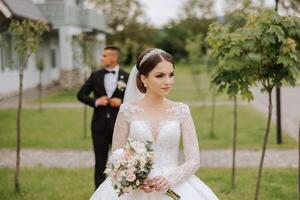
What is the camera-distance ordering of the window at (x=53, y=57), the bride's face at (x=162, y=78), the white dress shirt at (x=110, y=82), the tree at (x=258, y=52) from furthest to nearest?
the window at (x=53, y=57) < the white dress shirt at (x=110, y=82) < the tree at (x=258, y=52) < the bride's face at (x=162, y=78)

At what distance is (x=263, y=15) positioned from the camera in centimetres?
712

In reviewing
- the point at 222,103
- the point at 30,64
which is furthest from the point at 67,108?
the point at 30,64

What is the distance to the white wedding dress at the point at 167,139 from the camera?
4398 mm

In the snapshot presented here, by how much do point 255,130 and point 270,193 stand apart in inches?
310

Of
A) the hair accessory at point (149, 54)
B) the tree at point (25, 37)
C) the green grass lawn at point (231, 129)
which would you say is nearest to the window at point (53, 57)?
the green grass lawn at point (231, 129)

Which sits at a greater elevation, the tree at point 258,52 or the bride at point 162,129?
the tree at point 258,52

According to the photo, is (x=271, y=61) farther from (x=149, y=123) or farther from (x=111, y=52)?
(x=149, y=123)

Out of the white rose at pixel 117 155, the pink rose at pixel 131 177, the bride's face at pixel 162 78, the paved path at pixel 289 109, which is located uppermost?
the bride's face at pixel 162 78

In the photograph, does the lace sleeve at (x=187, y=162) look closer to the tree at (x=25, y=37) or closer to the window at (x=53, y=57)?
the tree at (x=25, y=37)

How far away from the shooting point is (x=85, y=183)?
949 cm

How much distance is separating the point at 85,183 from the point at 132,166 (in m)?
5.68

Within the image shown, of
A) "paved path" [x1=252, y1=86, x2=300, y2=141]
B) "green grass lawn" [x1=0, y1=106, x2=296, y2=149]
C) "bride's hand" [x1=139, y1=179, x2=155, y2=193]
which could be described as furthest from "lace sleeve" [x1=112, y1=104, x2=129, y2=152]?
"paved path" [x1=252, y1=86, x2=300, y2=141]

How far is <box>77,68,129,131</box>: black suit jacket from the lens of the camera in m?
8.10

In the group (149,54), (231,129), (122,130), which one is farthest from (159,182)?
(231,129)
